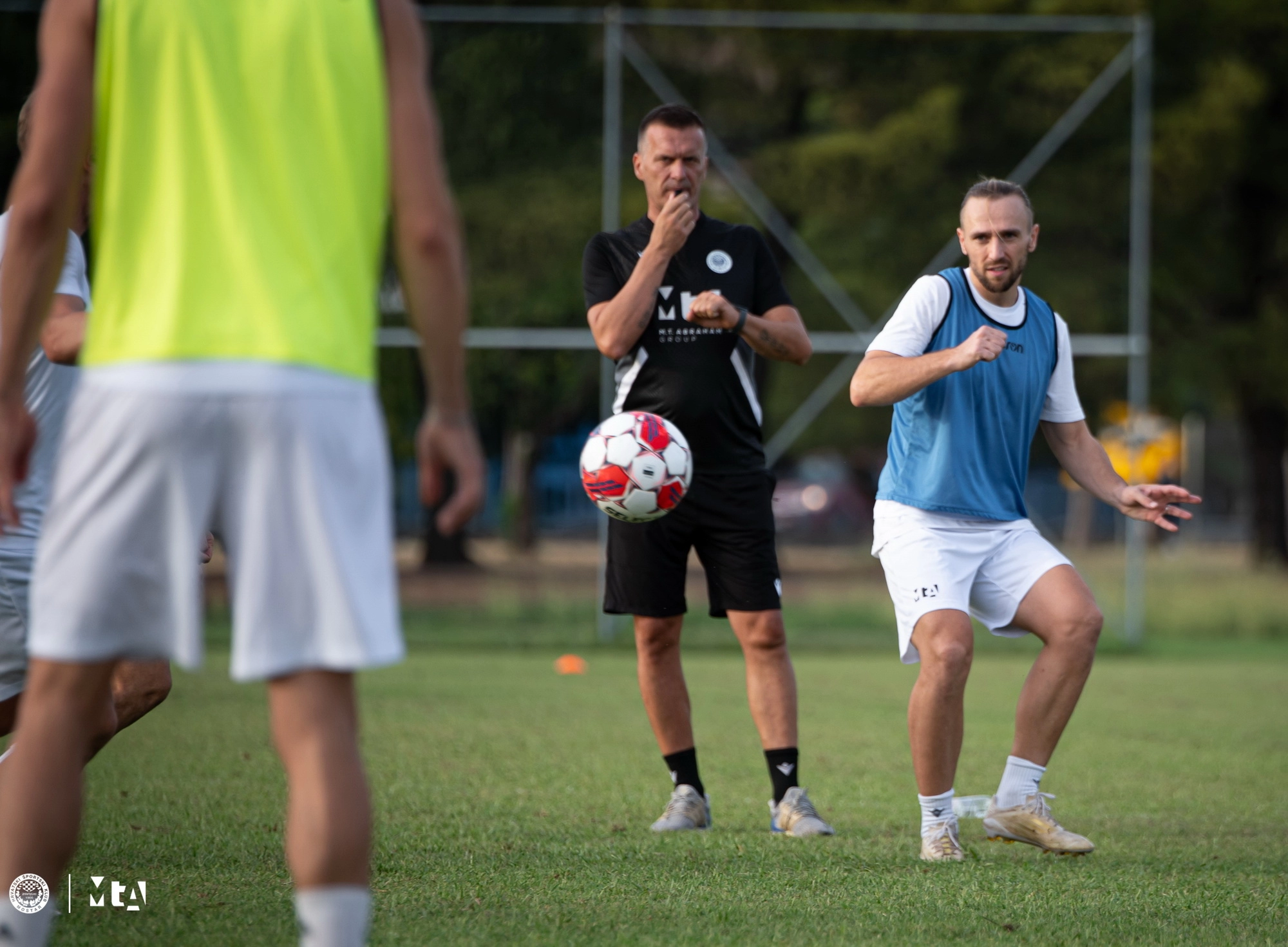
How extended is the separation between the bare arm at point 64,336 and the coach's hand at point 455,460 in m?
1.29

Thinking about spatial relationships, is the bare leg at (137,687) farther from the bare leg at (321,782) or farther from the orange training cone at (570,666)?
the orange training cone at (570,666)

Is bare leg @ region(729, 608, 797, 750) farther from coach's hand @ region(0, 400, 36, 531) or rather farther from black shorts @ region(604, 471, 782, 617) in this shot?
coach's hand @ region(0, 400, 36, 531)

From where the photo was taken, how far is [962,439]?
502 centimetres

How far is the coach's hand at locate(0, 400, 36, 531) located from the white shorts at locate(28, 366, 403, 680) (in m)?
0.23

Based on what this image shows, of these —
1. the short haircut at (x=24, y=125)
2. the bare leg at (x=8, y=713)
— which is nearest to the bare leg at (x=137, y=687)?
the bare leg at (x=8, y=713)

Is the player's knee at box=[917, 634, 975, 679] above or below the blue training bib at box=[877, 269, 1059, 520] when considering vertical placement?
below

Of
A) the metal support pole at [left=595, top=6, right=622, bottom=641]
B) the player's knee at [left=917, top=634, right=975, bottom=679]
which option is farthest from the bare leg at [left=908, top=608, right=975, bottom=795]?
the metal support pole at [left=595, top=6, right=622, bottom=641]

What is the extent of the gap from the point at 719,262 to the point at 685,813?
1951mm

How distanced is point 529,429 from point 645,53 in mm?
3912

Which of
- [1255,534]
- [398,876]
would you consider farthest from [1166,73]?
[398,876]

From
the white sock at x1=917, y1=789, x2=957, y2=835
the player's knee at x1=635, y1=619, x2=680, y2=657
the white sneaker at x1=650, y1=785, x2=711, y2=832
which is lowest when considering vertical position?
the white sneaker at x1=650, y1=785, x2=711, y2=832

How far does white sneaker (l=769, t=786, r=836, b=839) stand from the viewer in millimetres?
5168

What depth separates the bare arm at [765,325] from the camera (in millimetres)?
5156

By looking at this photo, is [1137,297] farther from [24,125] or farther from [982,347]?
[24,125]
